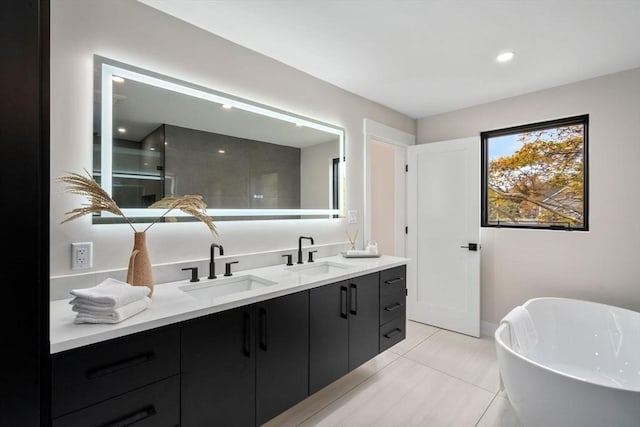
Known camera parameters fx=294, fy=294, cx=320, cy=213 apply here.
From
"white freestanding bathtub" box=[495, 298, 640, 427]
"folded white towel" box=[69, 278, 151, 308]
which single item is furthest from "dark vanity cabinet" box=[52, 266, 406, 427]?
"white freestanding bathtub" box=[495, 298, 640, 427]

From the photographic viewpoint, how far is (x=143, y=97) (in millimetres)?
1639

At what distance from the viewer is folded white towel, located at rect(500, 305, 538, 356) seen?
2059 mm

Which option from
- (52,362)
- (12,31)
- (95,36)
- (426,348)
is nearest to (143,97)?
(95,36)

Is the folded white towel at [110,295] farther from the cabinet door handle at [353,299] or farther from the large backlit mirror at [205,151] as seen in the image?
the cabinet door handle at [353,299]

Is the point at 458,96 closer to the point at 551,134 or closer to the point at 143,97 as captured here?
the point at 551,134

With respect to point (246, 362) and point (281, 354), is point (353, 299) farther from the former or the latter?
point (246, 362)

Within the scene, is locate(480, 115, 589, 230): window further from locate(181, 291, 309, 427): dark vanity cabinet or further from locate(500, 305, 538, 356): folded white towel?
locate(181, 291, 309, 427): dark vanity cabinet

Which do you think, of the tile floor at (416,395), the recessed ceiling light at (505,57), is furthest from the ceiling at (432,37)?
the tile floor at (416,395)

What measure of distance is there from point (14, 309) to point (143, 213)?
105 cm

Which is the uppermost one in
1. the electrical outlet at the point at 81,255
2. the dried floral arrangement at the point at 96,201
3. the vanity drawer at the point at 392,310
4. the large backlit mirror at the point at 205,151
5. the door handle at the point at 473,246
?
the large backlit mirror at the point at 205,151

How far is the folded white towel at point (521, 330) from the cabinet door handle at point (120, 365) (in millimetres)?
2143

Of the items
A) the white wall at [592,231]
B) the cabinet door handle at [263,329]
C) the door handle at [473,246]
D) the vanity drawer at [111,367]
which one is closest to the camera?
the vanity drawer at [111,367]

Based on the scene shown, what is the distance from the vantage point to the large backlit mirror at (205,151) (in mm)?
1524

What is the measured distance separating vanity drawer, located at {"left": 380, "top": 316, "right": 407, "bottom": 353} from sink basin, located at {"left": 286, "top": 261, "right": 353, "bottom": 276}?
55 centimetres
